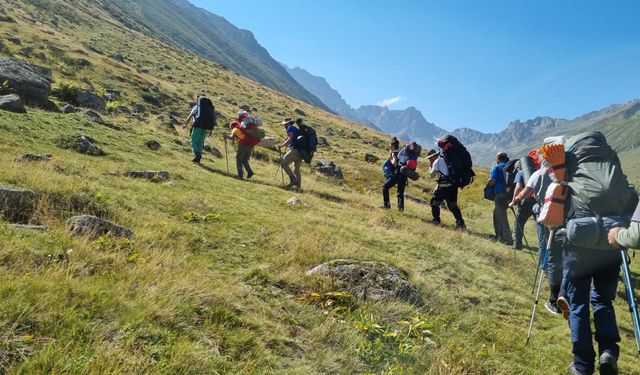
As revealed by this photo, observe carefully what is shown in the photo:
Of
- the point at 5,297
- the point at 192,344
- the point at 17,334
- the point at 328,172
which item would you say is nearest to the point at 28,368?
the point at 17,334

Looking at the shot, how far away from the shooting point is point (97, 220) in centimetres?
664

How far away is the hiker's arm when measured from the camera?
4551 millimetres

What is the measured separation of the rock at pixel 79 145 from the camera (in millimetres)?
13180

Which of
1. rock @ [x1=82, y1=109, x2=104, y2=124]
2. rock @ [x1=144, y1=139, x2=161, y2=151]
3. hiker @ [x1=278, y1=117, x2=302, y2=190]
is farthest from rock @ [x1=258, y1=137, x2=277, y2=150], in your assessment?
hiker @ [x1=278, y1=117, x2=302, y2=190]

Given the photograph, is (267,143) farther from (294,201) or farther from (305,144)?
(294,201)

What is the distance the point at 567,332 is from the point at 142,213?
8093mm

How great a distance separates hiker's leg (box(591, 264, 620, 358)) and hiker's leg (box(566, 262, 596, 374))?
118 mm

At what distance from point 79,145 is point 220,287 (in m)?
10.5

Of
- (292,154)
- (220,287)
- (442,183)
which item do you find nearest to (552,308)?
(442,183)

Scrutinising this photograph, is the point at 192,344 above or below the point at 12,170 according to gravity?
above

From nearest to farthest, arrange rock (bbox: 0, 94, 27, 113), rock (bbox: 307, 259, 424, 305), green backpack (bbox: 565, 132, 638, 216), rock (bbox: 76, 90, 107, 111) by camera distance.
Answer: green backpack (bbox: 565, 132, 638, 216), rock (bbox: 307, 259, 424, 305), rock (bbox: 0, 94, 27, 113), rock (bbox: 76, 90, 107, 111)

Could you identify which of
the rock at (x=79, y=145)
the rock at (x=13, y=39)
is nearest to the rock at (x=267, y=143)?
the rock at (x=79, y=145)

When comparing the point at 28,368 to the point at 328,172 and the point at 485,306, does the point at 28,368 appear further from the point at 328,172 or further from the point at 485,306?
the point at 328,172

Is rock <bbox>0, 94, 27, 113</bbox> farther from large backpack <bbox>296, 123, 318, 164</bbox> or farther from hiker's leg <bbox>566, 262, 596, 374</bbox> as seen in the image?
hiker's leg <bbox>566, 262, 596, 374</bbox>
